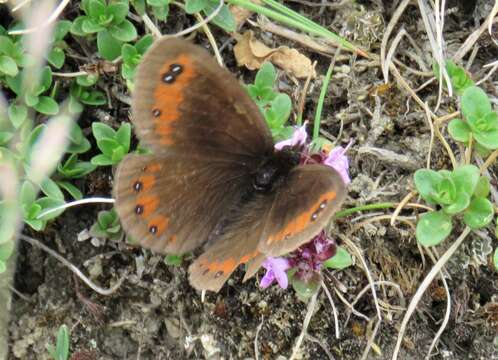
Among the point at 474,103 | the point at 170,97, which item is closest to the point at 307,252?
the point at 170,97

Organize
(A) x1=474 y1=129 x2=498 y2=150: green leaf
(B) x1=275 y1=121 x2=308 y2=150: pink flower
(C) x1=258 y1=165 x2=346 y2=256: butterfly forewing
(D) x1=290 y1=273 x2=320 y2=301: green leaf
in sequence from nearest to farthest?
(C) x1=258 y1=165 x2=346 y2=256: butterfly forewing
(B) x1=275 y1=121 x2=308 y2=150: pink flower
(D) x1=290 y1=273 x2=320 y2=301: green leaf
(A) x1=474 y1=129 x2=498 y2=150: green leaf

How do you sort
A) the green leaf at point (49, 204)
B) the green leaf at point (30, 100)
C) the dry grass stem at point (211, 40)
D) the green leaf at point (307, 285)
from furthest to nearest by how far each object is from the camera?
1. the dry grass stem at point (211, 40)
2. the green leaf at point (30, 100)
3. the green leaf at point (49, 204)
4. the green leaf at point (307, 285)

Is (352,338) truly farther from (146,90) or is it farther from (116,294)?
(146,90)

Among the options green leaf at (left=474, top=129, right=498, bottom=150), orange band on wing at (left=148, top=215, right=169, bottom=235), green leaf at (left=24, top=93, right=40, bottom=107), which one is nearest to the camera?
orange band on wing at (left=148, top=215, right=169, bottom=235)

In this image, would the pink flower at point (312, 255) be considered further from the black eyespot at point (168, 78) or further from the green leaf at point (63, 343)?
the green leaf at point (63, 343)

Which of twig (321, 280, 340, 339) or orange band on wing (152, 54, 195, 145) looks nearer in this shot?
orange band on wing (152, 54, 195, 145)

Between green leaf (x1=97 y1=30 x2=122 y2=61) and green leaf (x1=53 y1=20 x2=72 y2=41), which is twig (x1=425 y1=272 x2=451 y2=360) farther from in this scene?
green leaf (x1=53 y1=20 x2=72 y2=41)

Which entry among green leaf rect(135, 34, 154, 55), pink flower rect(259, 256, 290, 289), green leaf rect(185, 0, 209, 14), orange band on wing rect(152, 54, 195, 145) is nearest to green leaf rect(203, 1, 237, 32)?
green leaf rect(185, 0, 209, 14)

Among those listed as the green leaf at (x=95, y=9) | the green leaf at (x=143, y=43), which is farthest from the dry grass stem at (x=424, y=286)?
the green leaf at (x=95, y=9)
